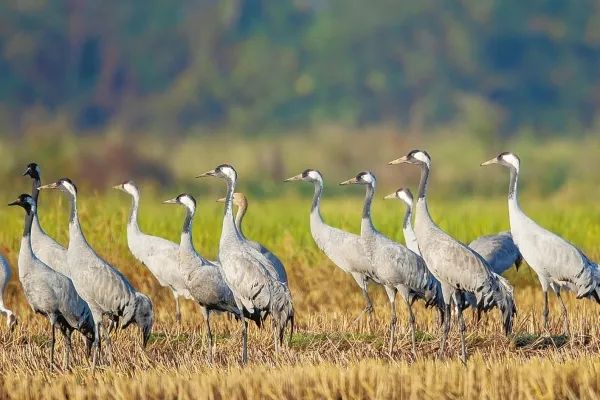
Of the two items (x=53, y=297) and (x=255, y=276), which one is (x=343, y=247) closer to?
(x=255, y=276)

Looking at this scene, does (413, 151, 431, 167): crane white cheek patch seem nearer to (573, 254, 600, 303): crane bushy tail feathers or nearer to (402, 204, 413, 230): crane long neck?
(402, 204, 413, 230): crane long neck

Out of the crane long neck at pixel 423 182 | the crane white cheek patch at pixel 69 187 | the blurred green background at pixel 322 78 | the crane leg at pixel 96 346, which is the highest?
the blurred green background at pixel 322 78

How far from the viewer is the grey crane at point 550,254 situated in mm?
8344

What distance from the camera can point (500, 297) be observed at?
7637 millimetres

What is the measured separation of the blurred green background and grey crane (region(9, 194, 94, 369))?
55.2ft

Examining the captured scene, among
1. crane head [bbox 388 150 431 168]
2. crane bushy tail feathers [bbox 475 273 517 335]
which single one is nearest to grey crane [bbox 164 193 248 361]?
crane bushy tail feathers [bbox 475 273 517 335]

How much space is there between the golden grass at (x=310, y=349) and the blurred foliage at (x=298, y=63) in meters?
17.9

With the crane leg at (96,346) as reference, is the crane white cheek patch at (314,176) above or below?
above

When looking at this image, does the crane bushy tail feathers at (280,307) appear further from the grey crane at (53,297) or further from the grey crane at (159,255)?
the grey crane at (159,255)

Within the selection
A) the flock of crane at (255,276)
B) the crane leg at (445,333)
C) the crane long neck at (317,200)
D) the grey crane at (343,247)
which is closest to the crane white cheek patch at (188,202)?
the flock of crane at (255,276)

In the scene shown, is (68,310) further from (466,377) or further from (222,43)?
(222,43)

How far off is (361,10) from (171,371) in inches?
1230

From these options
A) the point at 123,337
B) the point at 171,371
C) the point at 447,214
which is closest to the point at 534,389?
the point at 171,371

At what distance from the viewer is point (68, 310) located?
7410 mm
